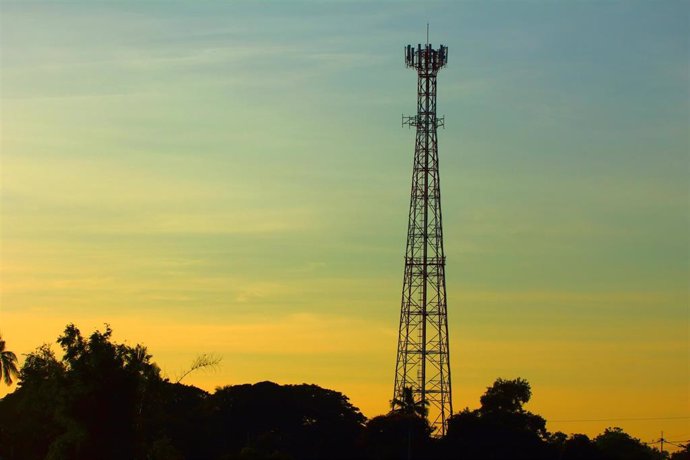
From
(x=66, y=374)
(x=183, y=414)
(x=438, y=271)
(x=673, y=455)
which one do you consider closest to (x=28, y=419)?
(x=183, y=414)

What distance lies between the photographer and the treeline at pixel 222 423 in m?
80.9

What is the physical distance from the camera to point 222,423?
413 feet

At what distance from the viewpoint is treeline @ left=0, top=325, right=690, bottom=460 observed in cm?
8094

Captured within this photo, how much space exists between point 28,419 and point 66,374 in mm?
24870

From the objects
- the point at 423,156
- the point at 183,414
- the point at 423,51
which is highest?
the point at 423,51

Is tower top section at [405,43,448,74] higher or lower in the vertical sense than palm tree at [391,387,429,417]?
higher

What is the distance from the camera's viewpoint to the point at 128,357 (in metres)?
82.5

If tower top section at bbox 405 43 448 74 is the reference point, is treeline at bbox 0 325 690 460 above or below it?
below

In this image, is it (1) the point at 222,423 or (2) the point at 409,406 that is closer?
(2) the point at 409,406

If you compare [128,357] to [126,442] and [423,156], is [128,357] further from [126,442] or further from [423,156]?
[423,156]

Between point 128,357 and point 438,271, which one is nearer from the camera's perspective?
point 128,357

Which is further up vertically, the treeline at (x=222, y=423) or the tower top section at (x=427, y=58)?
the tower top section at (x=427, y=58)

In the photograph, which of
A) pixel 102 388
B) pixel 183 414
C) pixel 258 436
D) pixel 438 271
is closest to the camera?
pixel 102 388

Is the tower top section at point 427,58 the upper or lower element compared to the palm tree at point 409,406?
upper
